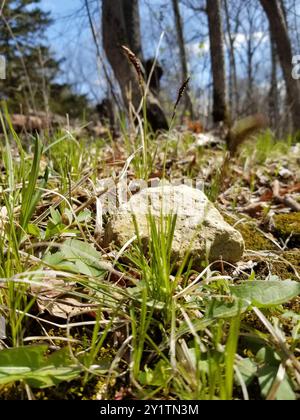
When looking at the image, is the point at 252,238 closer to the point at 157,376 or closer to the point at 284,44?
the point at 157,376

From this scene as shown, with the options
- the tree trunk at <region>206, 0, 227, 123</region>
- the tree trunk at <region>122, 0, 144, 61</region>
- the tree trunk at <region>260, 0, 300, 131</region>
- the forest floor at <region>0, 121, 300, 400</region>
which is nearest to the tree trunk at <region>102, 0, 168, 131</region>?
the tree trunk at <region>122, 0, 144, 61</region>

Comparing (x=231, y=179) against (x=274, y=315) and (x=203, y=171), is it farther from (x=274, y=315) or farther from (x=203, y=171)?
(x=274, y=315)

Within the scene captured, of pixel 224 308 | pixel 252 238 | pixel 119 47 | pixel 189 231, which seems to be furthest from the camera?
pixel 119 47

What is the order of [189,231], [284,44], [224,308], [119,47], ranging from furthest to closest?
[284,44] < [119,47] < [189,231] < [224,308]

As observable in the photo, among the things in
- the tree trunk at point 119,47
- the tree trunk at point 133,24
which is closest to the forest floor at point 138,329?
the tree trunk at point 119,47

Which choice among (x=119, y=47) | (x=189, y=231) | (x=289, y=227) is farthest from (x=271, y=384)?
(x=119, y=47)
